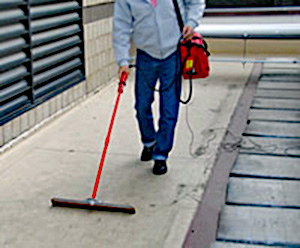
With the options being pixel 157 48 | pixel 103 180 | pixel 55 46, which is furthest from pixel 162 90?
pixel 55 46

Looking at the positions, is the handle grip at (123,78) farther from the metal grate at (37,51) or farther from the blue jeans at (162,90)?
the metal grate at (37,51)

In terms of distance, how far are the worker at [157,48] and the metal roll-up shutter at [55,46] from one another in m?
1.61

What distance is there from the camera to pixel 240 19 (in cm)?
1093

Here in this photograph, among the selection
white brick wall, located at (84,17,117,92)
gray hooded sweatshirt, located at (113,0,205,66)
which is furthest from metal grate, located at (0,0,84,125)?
gray hooded sweatshirt, located at (113,0,205,66)

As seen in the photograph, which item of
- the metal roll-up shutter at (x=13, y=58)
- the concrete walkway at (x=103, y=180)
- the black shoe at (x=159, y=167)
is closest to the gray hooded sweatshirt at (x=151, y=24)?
the black shoe at (x=159, y=167)

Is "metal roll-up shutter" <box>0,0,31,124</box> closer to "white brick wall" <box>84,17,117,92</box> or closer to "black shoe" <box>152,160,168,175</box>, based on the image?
"black shoe" <box>152,160,168,175</box>

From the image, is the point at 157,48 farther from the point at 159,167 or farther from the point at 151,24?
the point at 159,167

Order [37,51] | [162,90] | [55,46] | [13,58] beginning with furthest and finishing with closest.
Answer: [55,46] → [37,51] → [13,58] → [162,90]

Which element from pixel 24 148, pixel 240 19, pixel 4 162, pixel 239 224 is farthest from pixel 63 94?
pixel 240 19

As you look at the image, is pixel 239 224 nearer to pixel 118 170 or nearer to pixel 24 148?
pixel 118 170

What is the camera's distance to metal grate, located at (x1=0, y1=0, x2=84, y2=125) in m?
5.30

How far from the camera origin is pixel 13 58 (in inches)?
214

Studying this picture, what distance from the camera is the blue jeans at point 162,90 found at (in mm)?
→ 4582

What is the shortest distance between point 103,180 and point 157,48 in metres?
1.16
